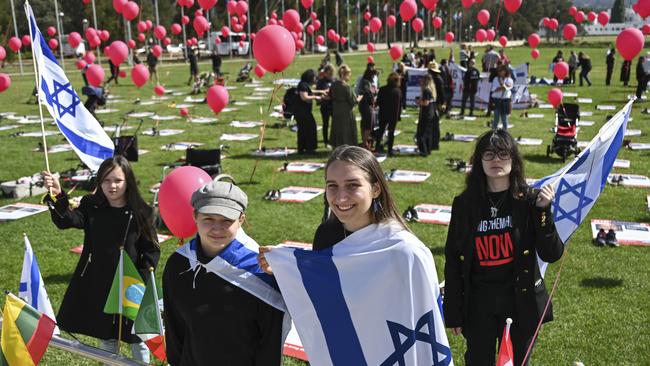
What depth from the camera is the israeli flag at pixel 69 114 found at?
4.98 m

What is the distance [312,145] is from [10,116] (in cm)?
1224

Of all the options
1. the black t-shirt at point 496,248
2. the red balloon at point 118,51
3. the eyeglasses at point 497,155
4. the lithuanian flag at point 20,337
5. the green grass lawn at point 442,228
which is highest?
the red balloon at point 118,51

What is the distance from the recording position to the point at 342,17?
65938 mm

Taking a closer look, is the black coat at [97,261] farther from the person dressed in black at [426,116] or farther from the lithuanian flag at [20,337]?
the person dressed in black at [426,116]

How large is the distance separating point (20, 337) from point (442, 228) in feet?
19.4

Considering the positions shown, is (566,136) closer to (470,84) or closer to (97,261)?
(470,84)

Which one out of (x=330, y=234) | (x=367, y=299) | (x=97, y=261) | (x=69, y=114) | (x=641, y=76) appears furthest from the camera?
(x=641, y=76)

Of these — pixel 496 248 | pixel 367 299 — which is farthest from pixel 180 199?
pixel 496 248

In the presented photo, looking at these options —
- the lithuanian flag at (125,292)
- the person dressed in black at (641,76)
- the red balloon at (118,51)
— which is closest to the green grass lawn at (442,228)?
the lithuanian flag at (125,292)

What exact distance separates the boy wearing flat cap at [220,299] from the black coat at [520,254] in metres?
1.32

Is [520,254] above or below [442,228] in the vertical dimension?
above

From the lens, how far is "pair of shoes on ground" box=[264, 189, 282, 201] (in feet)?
31.2

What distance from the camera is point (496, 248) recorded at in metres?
3.43

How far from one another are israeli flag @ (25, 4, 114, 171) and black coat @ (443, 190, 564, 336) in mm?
3092
